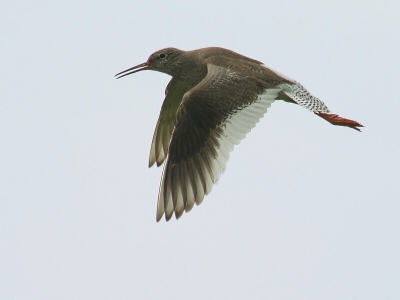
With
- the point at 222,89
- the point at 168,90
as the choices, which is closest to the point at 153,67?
the point at 168,90

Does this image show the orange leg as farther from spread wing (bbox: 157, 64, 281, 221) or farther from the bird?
spread wing (bbox: 157, 64, 281, 221)

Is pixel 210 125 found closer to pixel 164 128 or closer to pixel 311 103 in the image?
pixel 311 103

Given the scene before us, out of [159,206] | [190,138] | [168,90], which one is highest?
[168,90]

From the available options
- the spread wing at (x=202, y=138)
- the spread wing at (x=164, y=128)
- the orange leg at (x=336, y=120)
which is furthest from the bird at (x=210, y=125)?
the spread wing at (x=164, y=128)

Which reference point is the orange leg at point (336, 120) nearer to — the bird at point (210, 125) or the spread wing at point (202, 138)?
the bird at point (210, 125)

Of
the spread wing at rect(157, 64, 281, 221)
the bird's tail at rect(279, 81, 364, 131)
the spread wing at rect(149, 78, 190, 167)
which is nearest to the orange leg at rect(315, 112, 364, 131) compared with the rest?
the bird's tail at rect(279, 81, 364, 131)

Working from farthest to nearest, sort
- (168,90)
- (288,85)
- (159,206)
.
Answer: (168,90) < (288,85) < (159,206)

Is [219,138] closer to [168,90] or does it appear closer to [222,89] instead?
[222,89]

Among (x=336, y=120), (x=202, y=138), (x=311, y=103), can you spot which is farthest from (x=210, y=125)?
(x=336, y=120)
